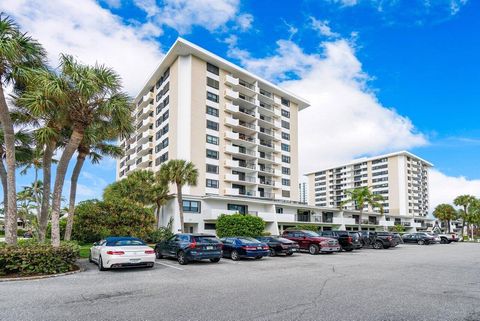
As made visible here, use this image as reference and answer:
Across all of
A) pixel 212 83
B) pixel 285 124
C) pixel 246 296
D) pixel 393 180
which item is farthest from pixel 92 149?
pixel 393 180

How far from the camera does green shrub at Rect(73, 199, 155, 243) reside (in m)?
32.3

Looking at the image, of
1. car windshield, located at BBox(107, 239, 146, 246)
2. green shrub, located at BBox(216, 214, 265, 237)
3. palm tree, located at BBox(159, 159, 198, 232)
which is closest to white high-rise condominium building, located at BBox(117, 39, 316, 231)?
palm tree, located at BBox(159, 159, 198, 232)

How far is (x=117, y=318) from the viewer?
7062 millimetres

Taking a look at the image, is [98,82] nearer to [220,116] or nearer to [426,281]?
[426,281]

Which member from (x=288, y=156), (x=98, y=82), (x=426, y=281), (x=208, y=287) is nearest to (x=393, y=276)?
(x=426, y=281)

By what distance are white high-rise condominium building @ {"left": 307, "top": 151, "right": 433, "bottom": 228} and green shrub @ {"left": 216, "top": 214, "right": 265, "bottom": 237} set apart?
234 ft

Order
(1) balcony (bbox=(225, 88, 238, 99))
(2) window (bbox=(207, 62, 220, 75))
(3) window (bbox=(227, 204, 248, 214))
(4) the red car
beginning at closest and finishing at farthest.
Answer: (4) the red car → (3) window (bbox=(227, 204, 248, 214)) → (2) window (bbox=(207, 62, 220, 75)) → (1) balcony (bbox=(225, 88, 238, 99))

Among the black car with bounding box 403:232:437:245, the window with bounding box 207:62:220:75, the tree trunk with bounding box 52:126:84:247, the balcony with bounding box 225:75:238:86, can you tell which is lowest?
the black car with bounding box 403:232:437:245

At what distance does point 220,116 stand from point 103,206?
2526 cm

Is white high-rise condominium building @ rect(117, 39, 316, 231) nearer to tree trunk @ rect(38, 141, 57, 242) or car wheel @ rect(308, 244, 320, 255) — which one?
car wheel @ rect(308, 244, 320, 255)

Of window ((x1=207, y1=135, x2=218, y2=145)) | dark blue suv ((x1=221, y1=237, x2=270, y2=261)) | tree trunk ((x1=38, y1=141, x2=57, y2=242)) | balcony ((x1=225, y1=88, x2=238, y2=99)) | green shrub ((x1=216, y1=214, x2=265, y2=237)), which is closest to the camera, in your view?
tree trunk ((x1=38, y1=141, x2=57, y2=242))

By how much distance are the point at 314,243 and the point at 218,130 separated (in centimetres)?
3110

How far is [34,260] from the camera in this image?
13.1m

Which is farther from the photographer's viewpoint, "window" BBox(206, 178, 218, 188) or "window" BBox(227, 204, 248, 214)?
"window" BBox(206, 178, 218, 188)
